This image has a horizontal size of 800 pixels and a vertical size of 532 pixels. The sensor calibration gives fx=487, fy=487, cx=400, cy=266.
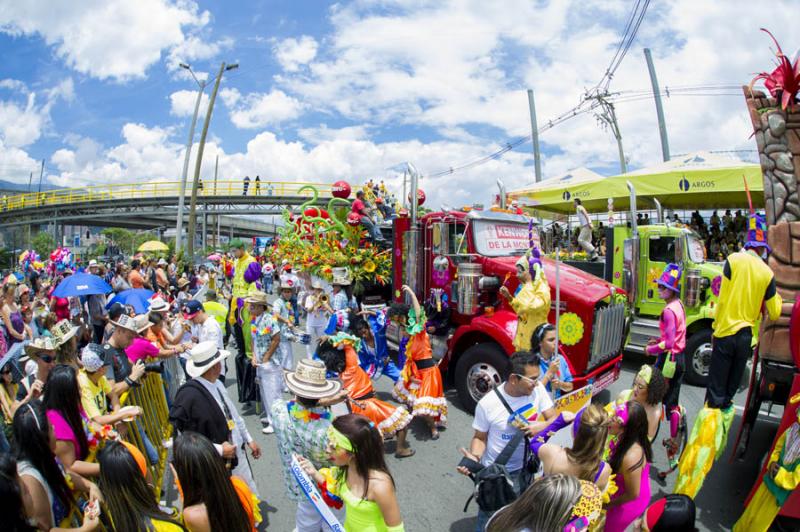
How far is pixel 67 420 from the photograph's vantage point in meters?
2.88

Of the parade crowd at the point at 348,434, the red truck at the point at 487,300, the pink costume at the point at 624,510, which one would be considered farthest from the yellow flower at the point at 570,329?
the pink costume at the point at 624,510

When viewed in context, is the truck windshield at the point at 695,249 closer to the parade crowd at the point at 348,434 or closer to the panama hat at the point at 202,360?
the parade crowd at the point at 348,434

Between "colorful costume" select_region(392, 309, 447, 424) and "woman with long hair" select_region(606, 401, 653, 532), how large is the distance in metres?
2.48

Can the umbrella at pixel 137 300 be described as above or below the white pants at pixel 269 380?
above

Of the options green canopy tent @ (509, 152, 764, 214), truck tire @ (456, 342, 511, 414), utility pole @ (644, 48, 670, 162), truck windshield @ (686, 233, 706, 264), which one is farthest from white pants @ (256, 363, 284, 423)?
utility pole @ (644, 48, 670, 162)

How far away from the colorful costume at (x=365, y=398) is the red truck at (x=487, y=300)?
137 cm

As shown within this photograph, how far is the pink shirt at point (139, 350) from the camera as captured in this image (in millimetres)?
4676

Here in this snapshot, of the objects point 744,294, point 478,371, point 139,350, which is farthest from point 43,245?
point 744,294

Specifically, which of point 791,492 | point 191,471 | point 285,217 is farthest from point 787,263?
point 285,217

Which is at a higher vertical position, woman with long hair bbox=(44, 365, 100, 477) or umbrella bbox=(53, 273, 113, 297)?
umbrella bbox=(53, 273, 113, 297)

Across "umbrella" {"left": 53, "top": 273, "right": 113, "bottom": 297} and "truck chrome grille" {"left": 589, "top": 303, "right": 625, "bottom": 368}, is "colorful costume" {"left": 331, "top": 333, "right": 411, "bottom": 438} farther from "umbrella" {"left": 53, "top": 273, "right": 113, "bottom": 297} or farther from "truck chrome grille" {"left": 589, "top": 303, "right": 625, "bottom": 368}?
"umbrella" {"left": 53, "top": 273, "right": 113, "bottom": 297}

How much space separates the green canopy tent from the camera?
10633 mm

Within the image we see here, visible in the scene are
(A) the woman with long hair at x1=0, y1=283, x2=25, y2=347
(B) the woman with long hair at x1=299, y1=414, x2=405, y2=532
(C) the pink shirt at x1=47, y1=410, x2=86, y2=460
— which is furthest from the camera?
(A) the woman with long hair at x1=0, y1=283, x2=25, y2=347

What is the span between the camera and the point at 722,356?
4023 millimetres
